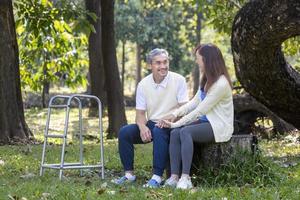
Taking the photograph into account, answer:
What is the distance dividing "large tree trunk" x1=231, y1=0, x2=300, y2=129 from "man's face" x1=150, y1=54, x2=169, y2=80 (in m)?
1.74

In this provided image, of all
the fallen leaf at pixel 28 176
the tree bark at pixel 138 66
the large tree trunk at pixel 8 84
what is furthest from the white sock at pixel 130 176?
the tree bark at pixel 138 66

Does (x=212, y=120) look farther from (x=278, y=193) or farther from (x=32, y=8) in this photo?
(x=32, y=8)

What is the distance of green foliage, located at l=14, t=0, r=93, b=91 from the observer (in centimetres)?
1409

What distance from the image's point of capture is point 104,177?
26.1ft

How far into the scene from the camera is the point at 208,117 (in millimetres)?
7246

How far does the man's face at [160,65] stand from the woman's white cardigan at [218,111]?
25.8 inches

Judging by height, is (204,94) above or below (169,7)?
below

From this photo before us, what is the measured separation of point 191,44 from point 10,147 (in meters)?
34.1

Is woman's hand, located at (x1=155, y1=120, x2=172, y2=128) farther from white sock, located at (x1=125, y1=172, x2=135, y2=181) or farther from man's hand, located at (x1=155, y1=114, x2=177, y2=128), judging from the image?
white sock, located at (x1=125, y1=172, x2=135, y2=181)

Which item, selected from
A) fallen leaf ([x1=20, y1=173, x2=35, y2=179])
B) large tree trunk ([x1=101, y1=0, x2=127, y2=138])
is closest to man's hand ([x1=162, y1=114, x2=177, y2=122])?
fallen leaf ([x1=20, y1=173, x2=35, y2=179])

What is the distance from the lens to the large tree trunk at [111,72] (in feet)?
52.3

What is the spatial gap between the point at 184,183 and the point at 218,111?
37.7 inches

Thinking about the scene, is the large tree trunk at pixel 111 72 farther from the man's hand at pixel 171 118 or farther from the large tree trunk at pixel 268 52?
the man's hand at pixel 171 118

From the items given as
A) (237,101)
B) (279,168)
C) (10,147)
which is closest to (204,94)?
(279,168)
